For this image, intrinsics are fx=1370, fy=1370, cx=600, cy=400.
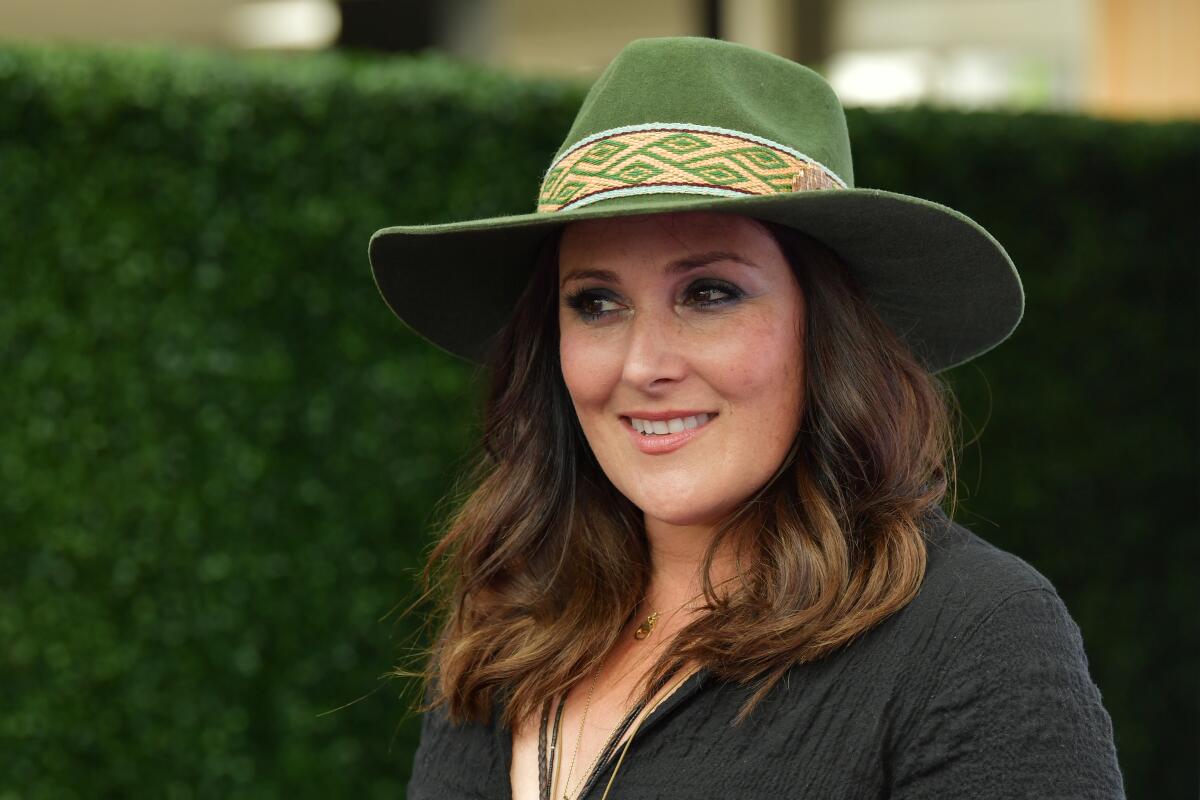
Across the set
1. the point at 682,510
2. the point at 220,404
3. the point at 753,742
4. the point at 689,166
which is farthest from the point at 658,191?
the point at 220,404

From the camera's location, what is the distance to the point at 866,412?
5.89ft

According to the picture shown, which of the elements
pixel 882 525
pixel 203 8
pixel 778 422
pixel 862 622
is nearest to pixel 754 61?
pixel 778 422

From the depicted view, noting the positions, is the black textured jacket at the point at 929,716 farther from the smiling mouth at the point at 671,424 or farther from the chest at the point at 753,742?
the smiling mouth at the point at 671,424

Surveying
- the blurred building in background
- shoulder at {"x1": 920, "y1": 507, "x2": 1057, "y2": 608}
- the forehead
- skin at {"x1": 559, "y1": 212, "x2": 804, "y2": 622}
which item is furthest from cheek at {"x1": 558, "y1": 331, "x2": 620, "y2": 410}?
the blurred building in background

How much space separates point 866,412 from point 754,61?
1.62 feet

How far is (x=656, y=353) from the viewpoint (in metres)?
1.79

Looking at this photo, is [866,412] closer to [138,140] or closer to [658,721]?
[658,721]

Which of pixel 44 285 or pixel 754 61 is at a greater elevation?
pixel 754 61

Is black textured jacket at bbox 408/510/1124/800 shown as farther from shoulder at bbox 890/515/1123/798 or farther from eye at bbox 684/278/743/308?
eye at bbox 684/278/743/308

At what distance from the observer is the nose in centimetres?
178

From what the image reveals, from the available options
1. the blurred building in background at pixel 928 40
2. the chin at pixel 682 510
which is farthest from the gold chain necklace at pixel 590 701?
the blurred building in background at pixel 928 40

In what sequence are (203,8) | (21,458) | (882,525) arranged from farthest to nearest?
(203,8) < (21,458) < (882,525)

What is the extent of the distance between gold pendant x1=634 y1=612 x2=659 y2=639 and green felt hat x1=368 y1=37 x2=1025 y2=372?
55 centimetres

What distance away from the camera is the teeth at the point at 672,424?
180 cm
